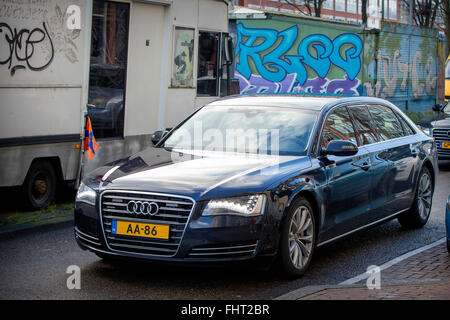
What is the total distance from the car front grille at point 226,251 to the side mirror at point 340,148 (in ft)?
4.90

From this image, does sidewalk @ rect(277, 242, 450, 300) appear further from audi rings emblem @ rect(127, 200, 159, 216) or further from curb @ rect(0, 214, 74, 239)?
curb @ rect(0, 214, 74, 239)

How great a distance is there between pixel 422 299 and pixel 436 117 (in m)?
12.3

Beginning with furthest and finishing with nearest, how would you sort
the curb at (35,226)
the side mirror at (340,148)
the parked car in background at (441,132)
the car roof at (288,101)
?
the parked car in background at (441,132) < the curb at (35,226) < the car roof at (288,101) < the side mirror at (340,148)

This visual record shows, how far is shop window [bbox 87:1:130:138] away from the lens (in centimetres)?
1035

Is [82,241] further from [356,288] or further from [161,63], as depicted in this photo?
[161,63]

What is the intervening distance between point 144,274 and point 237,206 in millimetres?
1161

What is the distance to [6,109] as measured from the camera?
898cm

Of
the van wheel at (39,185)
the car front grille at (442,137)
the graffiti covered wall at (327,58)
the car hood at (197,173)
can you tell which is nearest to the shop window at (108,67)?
the van wheel at (39,185)

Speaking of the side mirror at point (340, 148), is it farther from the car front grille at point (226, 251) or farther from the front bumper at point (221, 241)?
the car front grille at point (226, 251)

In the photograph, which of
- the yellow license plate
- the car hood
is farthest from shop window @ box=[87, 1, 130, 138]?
the yellow license plate

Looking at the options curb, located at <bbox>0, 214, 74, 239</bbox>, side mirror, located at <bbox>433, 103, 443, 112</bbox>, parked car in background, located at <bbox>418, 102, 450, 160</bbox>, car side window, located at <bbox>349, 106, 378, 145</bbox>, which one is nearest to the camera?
car side window, located at <bbox>349, 106, 378, 145</bbox>

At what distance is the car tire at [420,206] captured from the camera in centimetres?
920

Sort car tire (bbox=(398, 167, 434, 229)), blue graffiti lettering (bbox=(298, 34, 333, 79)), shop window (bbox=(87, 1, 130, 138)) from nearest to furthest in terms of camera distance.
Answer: car tire (bbox=(398, 167, 434, 229)) < shop window (bbox=(87, 1, 130, 138)) < blue graffiti lettering (bbox=(298, 34, 333, 79))

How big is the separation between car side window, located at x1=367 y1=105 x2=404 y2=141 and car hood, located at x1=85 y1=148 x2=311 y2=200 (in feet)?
6.11
